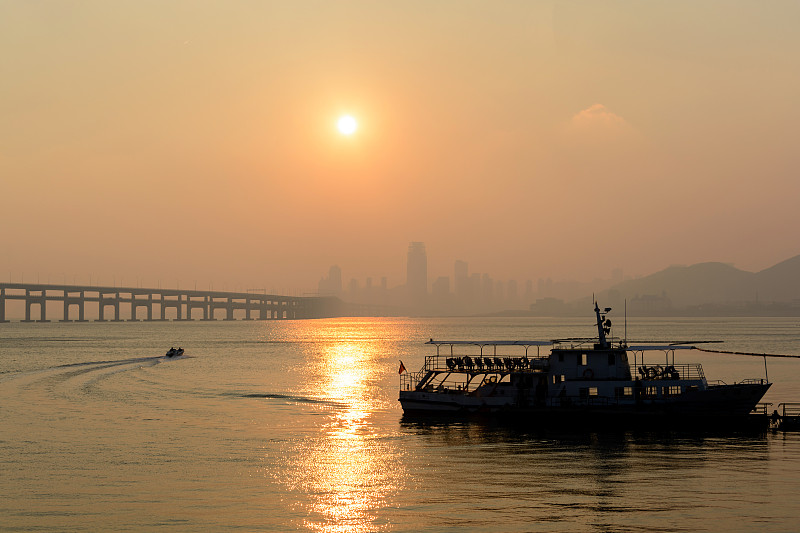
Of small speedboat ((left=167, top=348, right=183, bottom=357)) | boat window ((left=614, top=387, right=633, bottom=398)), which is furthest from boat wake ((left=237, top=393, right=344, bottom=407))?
small speedboat ((left=167, top=348, right=183, bottom=357))

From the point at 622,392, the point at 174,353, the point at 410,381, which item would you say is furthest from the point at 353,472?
the point at 174,353

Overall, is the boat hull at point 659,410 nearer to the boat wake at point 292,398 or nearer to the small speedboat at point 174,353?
the boat wake at point 292,398

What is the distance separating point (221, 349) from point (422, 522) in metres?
153

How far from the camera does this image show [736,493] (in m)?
40.3

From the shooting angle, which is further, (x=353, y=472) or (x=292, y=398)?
(x=292, y=398)

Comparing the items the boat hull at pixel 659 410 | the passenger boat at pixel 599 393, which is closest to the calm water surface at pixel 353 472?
the boat hull at pixel 659 410

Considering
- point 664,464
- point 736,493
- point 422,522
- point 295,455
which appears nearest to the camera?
point 422,522

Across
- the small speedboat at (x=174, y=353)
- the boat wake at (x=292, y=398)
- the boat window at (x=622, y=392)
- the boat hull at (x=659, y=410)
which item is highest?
the boat window at (x=622, y=392)

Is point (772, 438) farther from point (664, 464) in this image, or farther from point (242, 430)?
point (242, 430)

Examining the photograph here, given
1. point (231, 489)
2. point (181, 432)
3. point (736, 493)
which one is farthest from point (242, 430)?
point (736, 493)

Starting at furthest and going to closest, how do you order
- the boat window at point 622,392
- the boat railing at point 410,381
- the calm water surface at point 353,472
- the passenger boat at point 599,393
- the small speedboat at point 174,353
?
the small speedboat at point 174,353
the boat railing at point 410,381
the boat window at point 622,392
the passenger boat at point 599,393
the calm water surface at point 353,472

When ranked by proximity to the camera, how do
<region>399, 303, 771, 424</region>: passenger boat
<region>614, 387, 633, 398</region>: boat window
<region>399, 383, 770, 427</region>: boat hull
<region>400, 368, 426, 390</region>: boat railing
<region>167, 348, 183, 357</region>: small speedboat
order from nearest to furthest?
1. <region>399, 383, 770, 427</region>: boat hull
2. <region>399, 303, 771, 424</region>: passenger boat
3. <region>614, 387, 633, 398</region>: boat window
4. <region>400, 368, 426, 390</region>: boat railing
5. <region>167, 348, 183, 357</region>: small speedboat

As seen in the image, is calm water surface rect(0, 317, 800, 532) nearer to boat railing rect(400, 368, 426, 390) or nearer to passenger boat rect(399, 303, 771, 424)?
passenger boat rect(399, 303, 771, 424)

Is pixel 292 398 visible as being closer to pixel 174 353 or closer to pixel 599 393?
pixel 599 393
